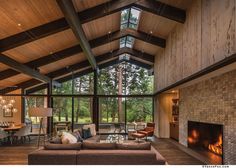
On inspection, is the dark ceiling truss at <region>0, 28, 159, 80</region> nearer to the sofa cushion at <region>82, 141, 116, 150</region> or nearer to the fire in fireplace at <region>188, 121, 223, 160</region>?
the fire in fireplace at <region>188, 121, 223, 160</region>

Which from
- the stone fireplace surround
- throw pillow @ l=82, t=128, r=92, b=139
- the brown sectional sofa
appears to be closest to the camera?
the brown sectional sofa

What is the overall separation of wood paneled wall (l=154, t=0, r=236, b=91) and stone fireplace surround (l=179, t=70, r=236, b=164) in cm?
67

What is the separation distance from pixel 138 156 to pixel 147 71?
1103 cm

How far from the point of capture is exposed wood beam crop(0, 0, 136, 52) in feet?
25.0

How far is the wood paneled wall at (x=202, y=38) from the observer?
484 cm

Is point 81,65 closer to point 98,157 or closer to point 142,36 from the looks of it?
point 142,36

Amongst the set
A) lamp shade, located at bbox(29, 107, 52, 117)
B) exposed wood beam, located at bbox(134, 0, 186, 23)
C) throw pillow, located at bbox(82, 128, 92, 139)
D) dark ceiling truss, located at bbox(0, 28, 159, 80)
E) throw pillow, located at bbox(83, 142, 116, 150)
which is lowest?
throw pillow, located at bbox(82, 128, 92, 139)

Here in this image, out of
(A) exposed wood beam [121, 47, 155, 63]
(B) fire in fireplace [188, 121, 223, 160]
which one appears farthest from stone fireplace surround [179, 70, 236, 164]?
(A) exposed wood beam [121, 47, 155, 63]

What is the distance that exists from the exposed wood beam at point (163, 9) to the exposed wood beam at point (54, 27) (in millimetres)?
555

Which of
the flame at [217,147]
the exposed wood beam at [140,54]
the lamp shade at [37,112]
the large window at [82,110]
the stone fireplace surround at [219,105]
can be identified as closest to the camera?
the stone fireplace surround at [219,105]

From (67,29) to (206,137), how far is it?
5.59 meters

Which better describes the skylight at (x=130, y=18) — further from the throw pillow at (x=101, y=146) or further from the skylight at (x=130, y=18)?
the throw pillow at (x=101, y=146)

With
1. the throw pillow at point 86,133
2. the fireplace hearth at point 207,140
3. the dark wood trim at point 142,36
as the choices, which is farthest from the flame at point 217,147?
the dark wood trim at point 142,36

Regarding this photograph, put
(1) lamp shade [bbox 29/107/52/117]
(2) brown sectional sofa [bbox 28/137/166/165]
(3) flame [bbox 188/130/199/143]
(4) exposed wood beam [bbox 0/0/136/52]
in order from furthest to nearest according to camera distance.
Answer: (3) flame [bbox 188/130/199/143] < (1) lamp shade [bbox 29/107/52/117] < (4) exposed wood beam [bbox 0/0/136/52] < (2) brown sectional sofa [bbox 28/137/166/165]
